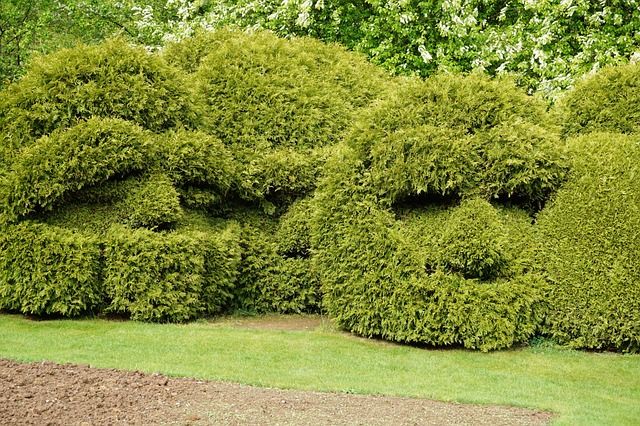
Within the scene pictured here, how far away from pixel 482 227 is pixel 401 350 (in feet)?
5.00

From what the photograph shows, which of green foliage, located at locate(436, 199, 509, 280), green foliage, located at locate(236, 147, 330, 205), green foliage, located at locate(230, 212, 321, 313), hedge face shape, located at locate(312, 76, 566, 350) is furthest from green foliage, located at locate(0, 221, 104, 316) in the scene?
green foliage, located at locate(436, 199, 509, 280)

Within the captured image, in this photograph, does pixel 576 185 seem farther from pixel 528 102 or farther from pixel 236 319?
pixel 236 319

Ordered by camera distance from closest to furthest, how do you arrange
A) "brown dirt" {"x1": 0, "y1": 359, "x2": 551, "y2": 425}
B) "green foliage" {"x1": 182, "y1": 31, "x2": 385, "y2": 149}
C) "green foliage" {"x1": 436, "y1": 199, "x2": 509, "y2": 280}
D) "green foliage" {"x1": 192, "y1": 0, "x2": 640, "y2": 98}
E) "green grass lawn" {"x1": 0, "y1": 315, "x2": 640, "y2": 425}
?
"brown dirt" {"x1": 0, "y1": 359, "x2": 551, "y2": 425} → "green grass lawn" {"x1": 0, "y1": 315, "x2": 640, "y2": 425} → "green foliage" {"x1": 436, "y1": 199, "x2": 509, "y2": 280} → "green foliage" {"x1": 182, "y1": 31, "x2": 385, "y2": 149} → "green foliage" {"x1": 192, "y1": 0, "x2": 640, "y2": 98}

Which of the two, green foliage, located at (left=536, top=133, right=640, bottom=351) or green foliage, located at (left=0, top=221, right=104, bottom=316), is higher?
green foliage, located at (left=536, top=133, right=640, bottom=351)

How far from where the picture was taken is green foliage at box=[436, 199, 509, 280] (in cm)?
841

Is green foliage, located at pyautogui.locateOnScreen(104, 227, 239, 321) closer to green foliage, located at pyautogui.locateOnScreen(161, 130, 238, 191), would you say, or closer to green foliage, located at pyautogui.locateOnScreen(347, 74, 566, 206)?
green foliage, located at pyautogui.locateOnScreen(161, 130, 238, 191)

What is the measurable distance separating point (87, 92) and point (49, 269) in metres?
2.12

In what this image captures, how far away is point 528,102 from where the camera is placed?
9359mm

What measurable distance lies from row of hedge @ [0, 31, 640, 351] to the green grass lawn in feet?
1.12

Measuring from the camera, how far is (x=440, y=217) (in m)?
8.96

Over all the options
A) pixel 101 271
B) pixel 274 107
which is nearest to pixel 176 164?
pixel 101 271

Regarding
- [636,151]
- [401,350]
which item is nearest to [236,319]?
[401,350]

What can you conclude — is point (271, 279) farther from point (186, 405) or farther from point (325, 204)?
point (186, 405)

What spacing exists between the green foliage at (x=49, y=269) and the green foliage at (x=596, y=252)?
494cm
